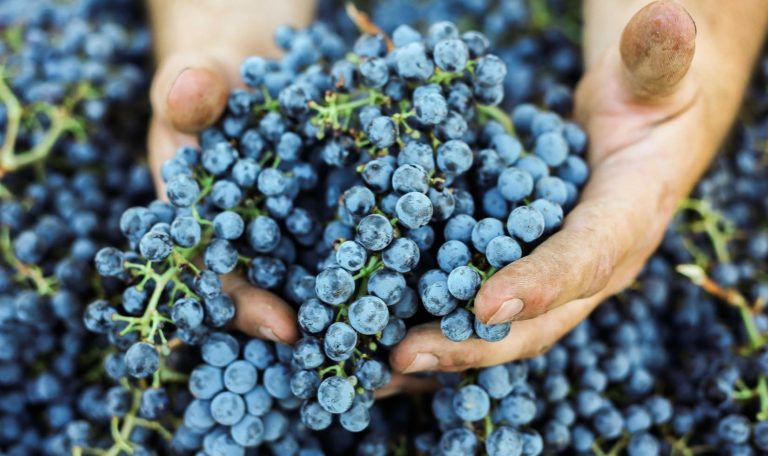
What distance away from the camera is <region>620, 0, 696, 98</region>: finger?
1.12 m

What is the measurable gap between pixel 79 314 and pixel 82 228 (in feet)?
0.75

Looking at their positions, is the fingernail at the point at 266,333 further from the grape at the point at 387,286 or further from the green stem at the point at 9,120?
the green stem at the point at 9,120

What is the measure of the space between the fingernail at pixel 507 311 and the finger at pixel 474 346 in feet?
0.43

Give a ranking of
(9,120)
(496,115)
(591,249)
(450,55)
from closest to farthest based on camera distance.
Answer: (591,249) → (450,55) → (496,115) → (9,120)

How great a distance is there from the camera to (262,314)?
110 centimetres

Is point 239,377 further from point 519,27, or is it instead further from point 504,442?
point 519,27

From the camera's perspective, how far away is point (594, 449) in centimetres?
135

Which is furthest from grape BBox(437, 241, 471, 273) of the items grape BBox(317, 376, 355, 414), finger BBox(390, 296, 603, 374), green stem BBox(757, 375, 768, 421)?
green stem BBox(757, 375, 768, 421)

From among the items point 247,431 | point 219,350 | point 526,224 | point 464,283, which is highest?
point 526,224

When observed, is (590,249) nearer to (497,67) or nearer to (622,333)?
(497,67)

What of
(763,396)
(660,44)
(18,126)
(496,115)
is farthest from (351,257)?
(18,126)

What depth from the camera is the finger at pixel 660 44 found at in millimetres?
1120

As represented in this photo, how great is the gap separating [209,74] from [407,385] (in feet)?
2.36

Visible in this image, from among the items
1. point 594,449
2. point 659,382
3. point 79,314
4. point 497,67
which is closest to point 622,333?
point 659,382
